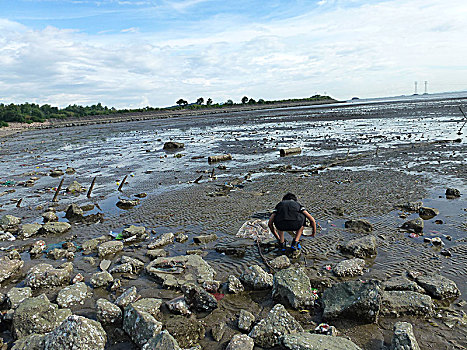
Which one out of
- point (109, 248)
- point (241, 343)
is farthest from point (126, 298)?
point (109, 248)

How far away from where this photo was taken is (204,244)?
8.01 meters

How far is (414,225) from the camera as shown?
25.7ft

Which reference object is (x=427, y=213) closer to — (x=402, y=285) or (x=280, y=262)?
(x=402, y=285)

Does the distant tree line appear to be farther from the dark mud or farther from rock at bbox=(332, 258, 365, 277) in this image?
rock at bbox=(332, 258, 365, 277)

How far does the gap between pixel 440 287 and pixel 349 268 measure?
151 centimetres

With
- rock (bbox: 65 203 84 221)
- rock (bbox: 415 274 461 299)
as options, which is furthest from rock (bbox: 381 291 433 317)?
rock (bbox: 65 203 84 221)

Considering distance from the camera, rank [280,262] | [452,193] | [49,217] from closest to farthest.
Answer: [280,262] → [452,193] → [49,217]

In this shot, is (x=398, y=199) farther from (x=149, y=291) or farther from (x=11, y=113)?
(x=11, y=113)

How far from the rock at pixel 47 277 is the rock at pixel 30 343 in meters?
1.90

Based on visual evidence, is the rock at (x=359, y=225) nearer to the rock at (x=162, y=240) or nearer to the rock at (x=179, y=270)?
the rock at (x=179, y=270)

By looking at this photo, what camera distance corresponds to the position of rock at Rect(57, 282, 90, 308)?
18.6 feet

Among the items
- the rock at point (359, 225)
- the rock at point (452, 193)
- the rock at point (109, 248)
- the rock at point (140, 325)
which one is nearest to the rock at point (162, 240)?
the rock at point (109, 248)

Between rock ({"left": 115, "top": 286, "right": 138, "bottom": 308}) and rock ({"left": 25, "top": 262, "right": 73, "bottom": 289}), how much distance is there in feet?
5.71

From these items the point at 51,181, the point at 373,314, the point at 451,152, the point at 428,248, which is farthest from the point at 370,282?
the point at 51,181
